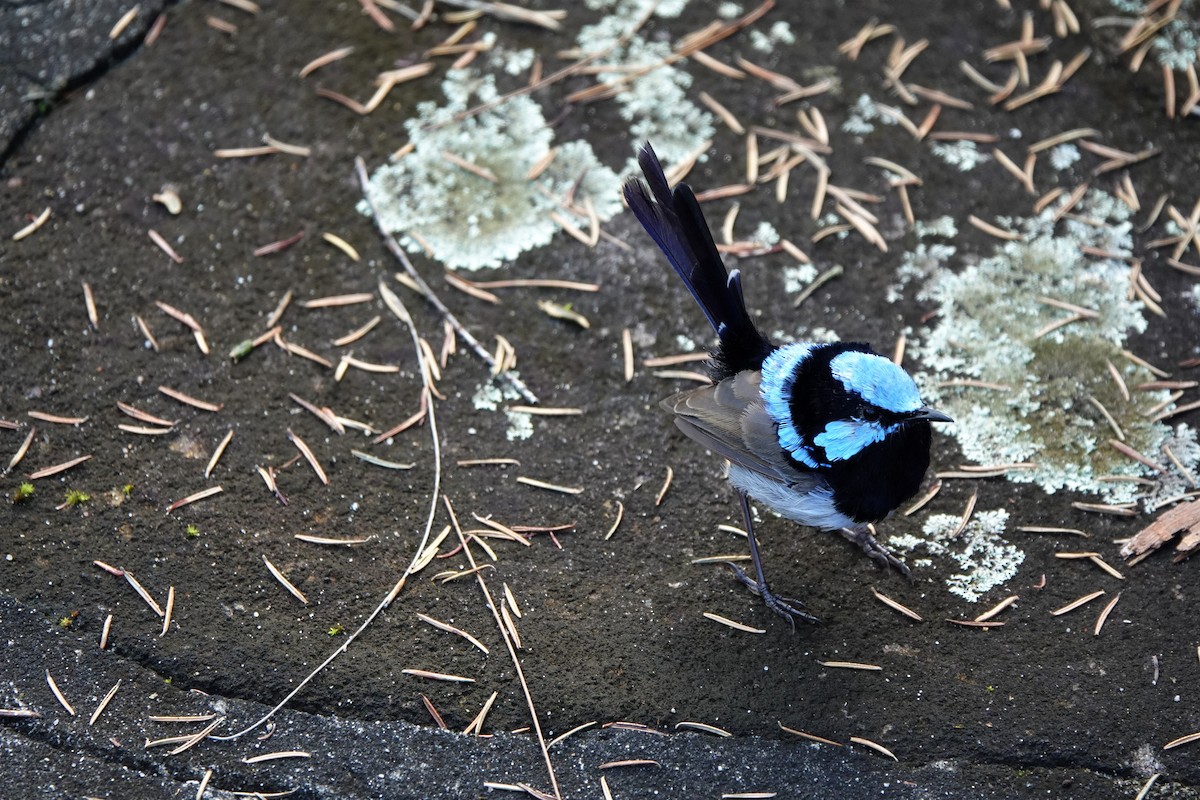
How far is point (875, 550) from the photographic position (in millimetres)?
3527

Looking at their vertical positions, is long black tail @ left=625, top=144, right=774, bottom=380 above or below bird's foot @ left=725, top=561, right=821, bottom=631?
above

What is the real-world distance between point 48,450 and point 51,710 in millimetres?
1004

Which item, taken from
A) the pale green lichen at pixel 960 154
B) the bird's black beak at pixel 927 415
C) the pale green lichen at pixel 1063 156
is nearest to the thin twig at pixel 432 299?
the bird's black beak at pixel 927 415

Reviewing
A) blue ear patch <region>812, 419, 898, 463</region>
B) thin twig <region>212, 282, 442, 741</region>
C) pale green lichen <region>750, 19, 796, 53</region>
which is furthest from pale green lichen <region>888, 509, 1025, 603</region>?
pale green lichen <region>750, 19, 796, 53</region>

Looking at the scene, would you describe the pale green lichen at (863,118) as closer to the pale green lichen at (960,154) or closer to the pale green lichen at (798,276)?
the pale green lichen at (960,154)

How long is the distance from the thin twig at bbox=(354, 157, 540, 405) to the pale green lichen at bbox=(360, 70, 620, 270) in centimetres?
4

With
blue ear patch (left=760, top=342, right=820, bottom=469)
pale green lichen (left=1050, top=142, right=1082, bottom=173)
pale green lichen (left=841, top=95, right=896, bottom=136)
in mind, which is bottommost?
pale green lichen (left=1050, top=142, right=1082, bottom=173)

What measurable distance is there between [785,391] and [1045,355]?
1254 millimetres

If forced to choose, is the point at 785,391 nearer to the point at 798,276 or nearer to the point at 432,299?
the point at 798,276

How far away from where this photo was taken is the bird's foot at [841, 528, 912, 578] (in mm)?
3484

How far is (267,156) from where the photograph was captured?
454cm

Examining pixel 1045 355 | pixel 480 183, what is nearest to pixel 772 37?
pixel 480 183

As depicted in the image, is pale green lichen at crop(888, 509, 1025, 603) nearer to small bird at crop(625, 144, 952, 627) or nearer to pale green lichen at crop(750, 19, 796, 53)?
small bird at crop(625, 144, 952, 627)

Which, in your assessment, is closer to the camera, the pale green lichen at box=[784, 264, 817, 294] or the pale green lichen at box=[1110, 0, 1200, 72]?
the pale green lichen at box=[784, 264, 817, 294]
